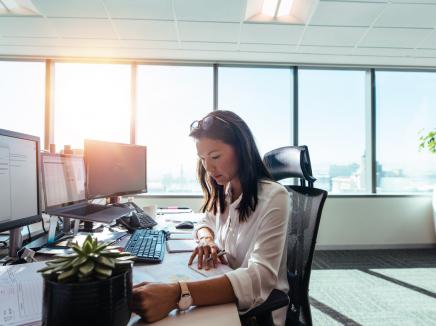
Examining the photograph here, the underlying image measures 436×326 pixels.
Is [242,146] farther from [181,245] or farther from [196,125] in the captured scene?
[181,245]

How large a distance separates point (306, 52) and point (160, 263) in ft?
9.74

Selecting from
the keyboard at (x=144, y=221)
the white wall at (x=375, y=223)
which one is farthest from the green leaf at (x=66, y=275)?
the white wall at (x=375, y=223)

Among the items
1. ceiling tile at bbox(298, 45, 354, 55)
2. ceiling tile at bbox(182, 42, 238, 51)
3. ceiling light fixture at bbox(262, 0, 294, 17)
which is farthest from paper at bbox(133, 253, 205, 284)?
ceiling tile at bbox(298, 45, 354, 55)

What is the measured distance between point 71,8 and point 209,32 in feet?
4.06

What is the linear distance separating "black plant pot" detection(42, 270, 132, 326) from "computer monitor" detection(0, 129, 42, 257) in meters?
0.54

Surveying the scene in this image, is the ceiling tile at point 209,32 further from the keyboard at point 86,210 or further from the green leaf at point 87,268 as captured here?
the green leaf at point 87,268

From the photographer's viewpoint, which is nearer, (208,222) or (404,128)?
(208,222)

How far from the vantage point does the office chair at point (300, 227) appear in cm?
101

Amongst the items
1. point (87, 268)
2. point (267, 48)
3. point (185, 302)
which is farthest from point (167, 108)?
point (87, 268)

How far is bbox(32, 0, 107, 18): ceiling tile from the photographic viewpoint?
2.40 m

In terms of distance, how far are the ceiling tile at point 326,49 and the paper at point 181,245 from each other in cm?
262

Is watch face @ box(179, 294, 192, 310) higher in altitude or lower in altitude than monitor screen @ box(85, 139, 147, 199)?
lower

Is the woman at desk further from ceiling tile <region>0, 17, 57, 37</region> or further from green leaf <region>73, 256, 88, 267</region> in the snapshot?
ceiling tile <region>0, 17, 57, 37</region>

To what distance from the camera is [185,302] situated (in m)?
0.66
